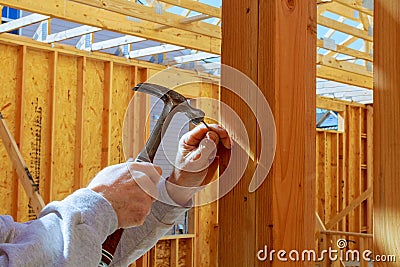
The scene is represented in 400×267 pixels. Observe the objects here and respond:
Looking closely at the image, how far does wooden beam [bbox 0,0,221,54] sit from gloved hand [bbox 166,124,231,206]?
12.8 ft

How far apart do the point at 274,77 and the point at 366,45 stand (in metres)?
6.97

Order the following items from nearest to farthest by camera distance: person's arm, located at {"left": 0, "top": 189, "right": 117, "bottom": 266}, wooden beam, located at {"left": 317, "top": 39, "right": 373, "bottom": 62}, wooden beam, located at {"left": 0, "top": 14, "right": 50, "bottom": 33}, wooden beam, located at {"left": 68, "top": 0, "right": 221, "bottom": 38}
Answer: person's arm, located at {"left": 0, "top": 189, "right": 117, "bottom": 266} → wooden beam, located at {"left": 68, "top": 0, "right": 221, "bottom": 38} → wooden beam, located at {"left": 0, "top": 14, "right": 50, "bottom": 33} → wooden beam, located at {"left": 317, "top": 39, "right": 373, "bottom": 62}

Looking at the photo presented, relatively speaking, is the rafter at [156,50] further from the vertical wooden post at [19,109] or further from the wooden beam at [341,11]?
the wooden beam at [341,11]

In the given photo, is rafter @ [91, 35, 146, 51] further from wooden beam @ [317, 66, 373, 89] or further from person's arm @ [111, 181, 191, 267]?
person's arm @ [111, 181, 191, 267]

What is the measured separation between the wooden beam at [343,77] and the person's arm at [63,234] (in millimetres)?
6971

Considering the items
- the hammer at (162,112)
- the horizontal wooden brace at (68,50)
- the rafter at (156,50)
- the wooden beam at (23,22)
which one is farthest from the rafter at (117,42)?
the hammer at (162,112)

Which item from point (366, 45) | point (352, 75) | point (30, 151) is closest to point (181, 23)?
point (30, 151)

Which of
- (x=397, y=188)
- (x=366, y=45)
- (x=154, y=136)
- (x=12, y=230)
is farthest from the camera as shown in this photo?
(x=366, y=45)

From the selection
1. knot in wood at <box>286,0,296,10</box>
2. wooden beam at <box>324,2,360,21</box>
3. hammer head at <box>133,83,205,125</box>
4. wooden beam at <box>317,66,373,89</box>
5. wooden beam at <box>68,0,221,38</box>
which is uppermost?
wooden beam at <box>324,2,360,21</box>

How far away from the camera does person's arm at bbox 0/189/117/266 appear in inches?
33.4

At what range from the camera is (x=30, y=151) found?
6.49 meters

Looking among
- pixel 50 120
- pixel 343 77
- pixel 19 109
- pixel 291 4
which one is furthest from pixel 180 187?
pixel 343 77

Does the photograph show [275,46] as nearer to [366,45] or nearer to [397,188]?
[397,188]

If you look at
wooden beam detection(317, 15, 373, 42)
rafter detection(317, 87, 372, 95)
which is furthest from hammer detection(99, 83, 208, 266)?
rafter detection(317, 87, 372, 95)
